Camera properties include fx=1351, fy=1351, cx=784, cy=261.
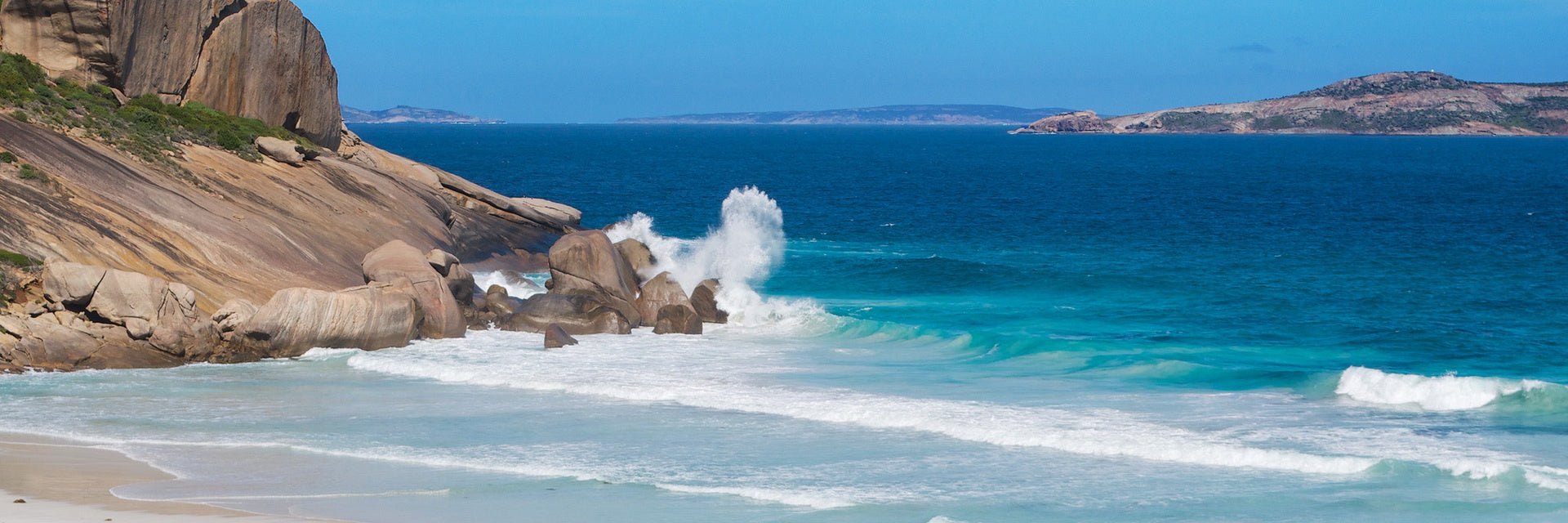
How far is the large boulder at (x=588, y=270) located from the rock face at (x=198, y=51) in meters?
13.1

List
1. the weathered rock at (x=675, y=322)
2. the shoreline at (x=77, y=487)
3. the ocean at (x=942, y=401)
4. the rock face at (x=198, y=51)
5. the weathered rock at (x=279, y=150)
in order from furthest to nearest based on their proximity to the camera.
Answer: the weathered rock at (x=279, y=150) < the rock face at (x=198, y=51) < the weathered rock at (x=675, y=322) < the ocean at (x=942, y=401) < the shoreline at (x=77, y=487)

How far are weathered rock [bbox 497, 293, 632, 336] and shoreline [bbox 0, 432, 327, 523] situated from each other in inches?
475

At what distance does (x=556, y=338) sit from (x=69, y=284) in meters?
8.86

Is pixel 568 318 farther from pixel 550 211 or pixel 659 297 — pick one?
pixel 550 211

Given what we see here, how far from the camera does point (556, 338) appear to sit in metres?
27.5

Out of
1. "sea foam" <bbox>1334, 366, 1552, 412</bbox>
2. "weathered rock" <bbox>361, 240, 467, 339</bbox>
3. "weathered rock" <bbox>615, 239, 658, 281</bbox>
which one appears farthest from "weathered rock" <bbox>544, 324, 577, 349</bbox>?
"sea foam" <bbox>1334, 366, 1552, 412</bbox>

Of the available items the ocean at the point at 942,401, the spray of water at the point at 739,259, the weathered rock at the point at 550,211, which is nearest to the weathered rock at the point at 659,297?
the ocean at the point at 942,401

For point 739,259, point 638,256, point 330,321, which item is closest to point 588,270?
point 638,256

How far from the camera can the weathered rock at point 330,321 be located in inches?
1000

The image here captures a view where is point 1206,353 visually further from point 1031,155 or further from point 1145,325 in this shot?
point 1031,155

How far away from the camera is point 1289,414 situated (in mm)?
21766

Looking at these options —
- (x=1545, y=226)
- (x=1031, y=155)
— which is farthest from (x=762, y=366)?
(x=1031, y=155)

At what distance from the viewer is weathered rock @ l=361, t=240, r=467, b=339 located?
2805 cm

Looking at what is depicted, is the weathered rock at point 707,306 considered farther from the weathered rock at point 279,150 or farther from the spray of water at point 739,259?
the weathered rock at point 279,150
